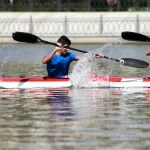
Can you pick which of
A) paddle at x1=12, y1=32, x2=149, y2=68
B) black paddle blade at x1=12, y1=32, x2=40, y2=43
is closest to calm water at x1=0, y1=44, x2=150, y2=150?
paddle at x1=12, y1=32, x2=149, y2=68

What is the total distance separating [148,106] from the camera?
1414 cm

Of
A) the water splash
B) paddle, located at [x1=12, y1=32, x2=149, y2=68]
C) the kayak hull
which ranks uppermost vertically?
paddle, located at [x1=12, y1=32, x2=149, y2=68]

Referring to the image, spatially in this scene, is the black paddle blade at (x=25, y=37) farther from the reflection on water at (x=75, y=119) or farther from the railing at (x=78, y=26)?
the railing at (x=78, y=26)

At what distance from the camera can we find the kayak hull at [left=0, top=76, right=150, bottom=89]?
707 inches

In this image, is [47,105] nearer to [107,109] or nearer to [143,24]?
[107,109]

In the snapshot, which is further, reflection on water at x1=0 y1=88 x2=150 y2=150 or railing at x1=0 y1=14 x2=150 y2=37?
railing at x1=0 y1=14 x2=150 y2=37

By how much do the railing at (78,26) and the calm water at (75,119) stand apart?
20772 mm

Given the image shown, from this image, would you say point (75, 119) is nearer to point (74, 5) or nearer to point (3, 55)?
point (3, 55)

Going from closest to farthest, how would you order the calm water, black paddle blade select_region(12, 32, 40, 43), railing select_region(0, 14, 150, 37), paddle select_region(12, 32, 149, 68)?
the calm water → paddle select_region(12, 32, 149, 68) → black paddle blade select_region(12, 32, 40, 43) → railing select_region(0, 14, 150, 37)

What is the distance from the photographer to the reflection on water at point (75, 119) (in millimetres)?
10305

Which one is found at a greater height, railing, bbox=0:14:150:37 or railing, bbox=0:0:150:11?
railing, bbox=0:0:150:11

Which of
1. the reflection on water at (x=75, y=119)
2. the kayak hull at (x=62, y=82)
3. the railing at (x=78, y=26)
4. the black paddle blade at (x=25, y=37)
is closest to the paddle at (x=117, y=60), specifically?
the black paddle blade at (x=25, y=37)

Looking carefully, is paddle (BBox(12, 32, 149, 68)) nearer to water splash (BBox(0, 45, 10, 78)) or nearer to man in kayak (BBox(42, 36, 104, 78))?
man in kayak (BBox(42, 36, 104, 78))

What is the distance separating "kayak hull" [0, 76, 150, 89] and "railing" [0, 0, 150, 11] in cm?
2698
